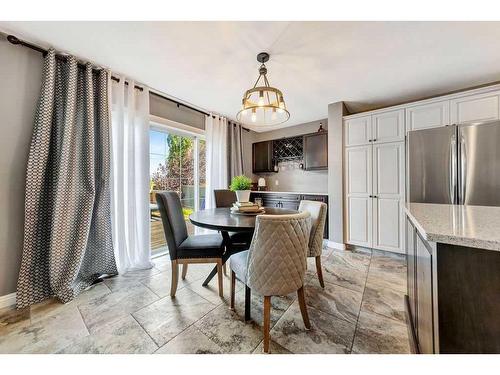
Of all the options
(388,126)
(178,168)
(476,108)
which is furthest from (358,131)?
(178,168)

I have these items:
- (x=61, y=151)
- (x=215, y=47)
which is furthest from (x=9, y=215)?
(x=215, y=47)

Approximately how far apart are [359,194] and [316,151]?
1.17 metres

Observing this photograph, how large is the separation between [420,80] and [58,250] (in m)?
4.31

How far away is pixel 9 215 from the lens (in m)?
1.73

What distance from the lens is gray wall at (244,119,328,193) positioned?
4.04 metres

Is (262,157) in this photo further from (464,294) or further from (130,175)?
(464,294)

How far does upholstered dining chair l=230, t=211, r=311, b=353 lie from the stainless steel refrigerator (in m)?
1.94

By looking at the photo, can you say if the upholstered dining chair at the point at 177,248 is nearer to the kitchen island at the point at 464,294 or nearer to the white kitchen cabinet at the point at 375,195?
the kitchen island at the point at 464,294

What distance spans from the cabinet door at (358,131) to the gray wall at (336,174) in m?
0.09

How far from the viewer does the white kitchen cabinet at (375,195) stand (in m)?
2.77

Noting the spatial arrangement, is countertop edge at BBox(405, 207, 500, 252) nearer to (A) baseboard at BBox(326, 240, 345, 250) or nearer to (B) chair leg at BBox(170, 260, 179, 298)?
(B) chair leg at BBox(170, 260, 179, 298)

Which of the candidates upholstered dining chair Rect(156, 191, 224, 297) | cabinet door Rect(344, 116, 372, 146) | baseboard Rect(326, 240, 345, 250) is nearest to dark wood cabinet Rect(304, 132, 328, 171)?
cabinet door Rect(344, 116, 372, 146)

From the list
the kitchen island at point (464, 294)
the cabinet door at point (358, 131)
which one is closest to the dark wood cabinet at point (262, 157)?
the cabinet door at point (358, 131)
